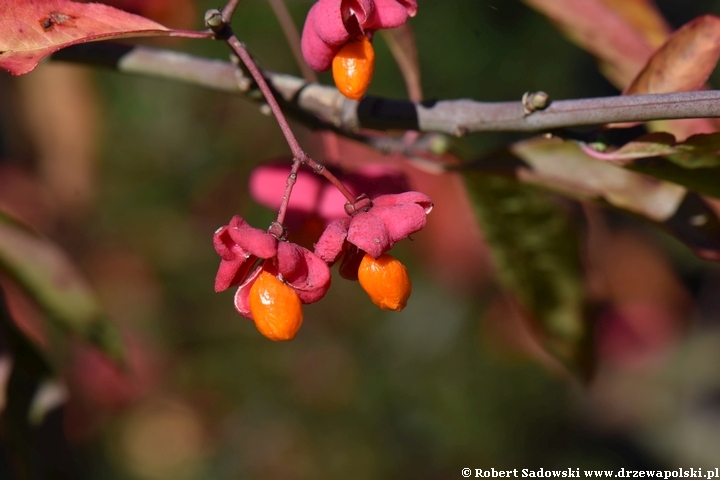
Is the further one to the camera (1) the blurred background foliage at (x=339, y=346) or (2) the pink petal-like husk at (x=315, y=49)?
(1) the blurred background foliage at (x=339, y=346)

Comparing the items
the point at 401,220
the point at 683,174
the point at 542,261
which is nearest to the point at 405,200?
the point at 401,220

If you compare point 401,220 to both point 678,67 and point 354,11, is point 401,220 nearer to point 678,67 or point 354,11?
point 354,11

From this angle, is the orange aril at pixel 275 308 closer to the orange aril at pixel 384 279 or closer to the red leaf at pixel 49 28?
→ the orange aril at pixel 384 279

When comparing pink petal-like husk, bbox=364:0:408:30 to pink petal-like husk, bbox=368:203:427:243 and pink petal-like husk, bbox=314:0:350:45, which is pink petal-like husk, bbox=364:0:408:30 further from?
pink petal-like husk, bbox=368:203:427:243

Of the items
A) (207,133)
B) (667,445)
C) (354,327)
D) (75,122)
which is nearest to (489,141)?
(354,327)

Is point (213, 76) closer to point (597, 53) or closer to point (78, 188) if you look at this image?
point (597, 53)

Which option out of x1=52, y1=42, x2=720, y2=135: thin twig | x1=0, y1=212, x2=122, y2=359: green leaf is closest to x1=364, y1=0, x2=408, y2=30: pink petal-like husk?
x1=52, y1=42, x2=720, y2=135: thin twig

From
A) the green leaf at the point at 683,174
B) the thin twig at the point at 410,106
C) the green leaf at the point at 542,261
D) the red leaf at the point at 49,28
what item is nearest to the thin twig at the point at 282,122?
the red leaf at the point at 49,28
